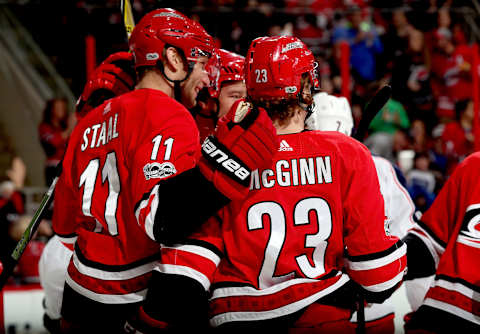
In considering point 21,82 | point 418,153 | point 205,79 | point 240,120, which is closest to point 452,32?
point 418,153

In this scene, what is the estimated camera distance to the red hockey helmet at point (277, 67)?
5.23ft

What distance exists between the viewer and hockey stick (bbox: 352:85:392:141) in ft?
6.42

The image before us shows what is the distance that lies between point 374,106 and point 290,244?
648mm

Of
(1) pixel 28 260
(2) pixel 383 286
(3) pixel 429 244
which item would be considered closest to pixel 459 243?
(3) pixel 429 244

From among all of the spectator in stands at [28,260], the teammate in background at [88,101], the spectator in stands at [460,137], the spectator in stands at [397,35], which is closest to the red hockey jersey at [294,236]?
the teammate in background at [88,101]

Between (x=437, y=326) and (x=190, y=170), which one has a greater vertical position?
(x=190, y=170)

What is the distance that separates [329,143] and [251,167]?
0.23 m

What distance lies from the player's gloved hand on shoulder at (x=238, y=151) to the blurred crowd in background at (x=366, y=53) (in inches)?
103

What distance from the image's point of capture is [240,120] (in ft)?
4.86

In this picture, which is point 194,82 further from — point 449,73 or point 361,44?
point 449,73

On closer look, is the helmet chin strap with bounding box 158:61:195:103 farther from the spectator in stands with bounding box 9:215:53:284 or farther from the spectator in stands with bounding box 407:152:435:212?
the spectator in stands with bounding box 407:152:435:212

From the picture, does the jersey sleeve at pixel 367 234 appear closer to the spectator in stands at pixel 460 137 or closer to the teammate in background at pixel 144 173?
the teammate in background at pixel 144 173

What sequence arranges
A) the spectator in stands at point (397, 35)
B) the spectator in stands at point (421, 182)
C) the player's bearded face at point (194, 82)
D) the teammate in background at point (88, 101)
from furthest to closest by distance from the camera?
the spectator in stands at point (397, 35), the spectator in stands at point (421, 182), the teammate in background at point (88, 101), the player's bearded face at point (194, 82)

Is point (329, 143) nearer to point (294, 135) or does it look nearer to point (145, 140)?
point (294, 135)
